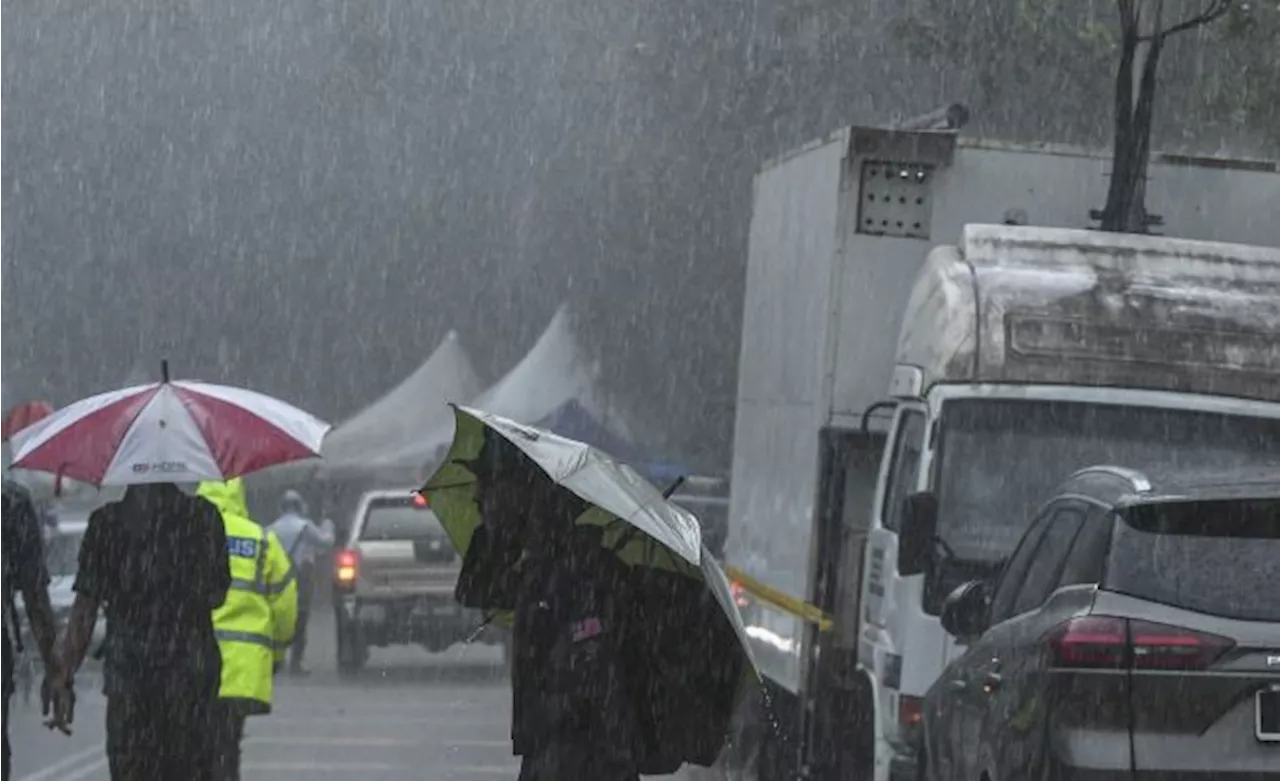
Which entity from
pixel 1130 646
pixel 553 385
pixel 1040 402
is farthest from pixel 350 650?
pixel 1130 646

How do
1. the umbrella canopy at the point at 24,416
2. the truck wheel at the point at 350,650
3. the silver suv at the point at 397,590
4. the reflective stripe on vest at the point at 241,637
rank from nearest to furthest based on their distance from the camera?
1. the reflective stripe on vest at the point at 241,637
2. the umbrella canopy at the point at 24,416
3. the silver suv at the point at 397,590
4. the truck wheel at the point at 350,650

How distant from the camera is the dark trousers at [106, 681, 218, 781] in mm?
9359

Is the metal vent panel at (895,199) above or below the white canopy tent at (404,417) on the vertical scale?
above

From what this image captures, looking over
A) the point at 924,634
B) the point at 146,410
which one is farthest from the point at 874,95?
the point at 146,410

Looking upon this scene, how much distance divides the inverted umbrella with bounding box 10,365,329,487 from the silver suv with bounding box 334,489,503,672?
15.6m

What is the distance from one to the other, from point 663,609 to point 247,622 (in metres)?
3.84

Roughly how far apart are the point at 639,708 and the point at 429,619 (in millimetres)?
Result: 18062

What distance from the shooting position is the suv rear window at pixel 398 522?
26203 millimetres

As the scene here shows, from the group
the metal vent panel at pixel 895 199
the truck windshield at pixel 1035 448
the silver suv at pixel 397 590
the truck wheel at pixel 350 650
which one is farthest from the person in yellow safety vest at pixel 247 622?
the truck wheel at pixel 350 650

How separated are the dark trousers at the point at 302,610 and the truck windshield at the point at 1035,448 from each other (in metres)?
12.6

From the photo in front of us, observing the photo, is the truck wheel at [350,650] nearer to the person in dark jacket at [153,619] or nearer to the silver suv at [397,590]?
the silver suv at [397,590]

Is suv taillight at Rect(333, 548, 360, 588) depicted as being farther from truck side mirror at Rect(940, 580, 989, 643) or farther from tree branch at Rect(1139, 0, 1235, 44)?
truck side mirror at Rect(940, 580, 989, 643)

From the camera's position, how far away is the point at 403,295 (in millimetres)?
54375

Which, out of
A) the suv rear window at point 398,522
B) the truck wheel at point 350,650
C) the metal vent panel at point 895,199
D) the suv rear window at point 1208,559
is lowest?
the truck wheel at point 350,650
